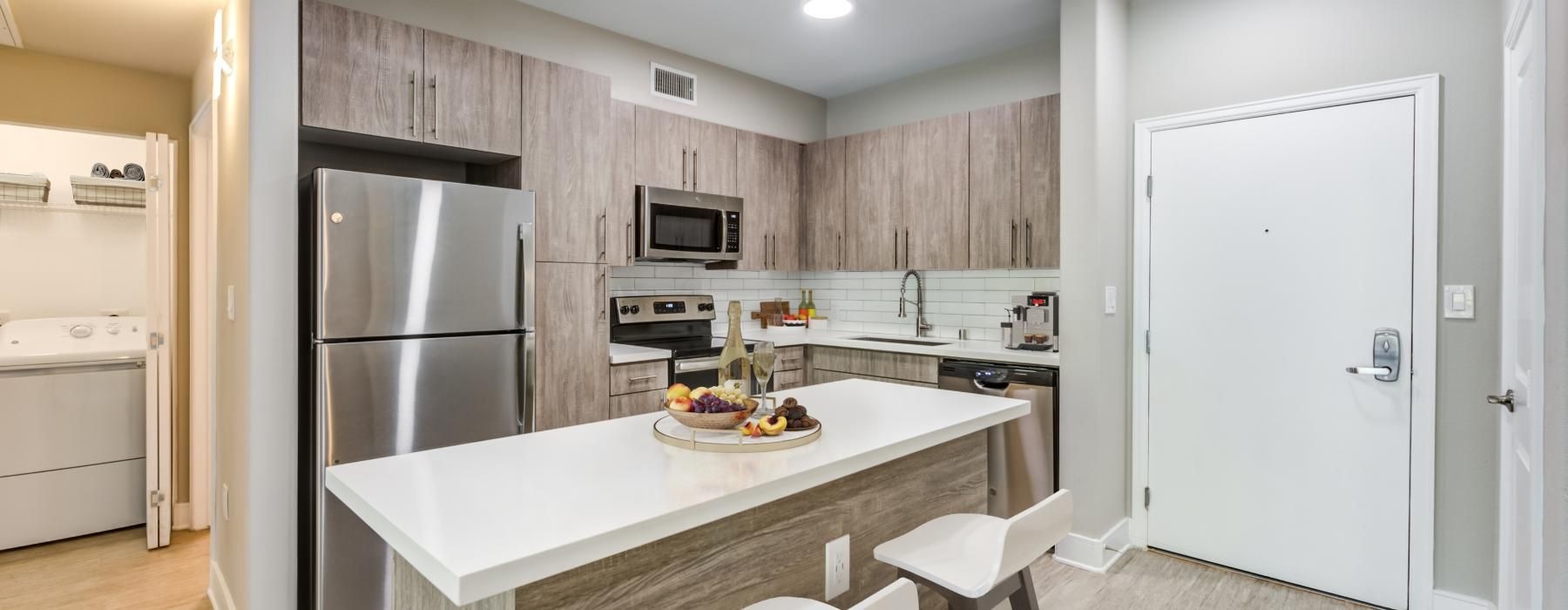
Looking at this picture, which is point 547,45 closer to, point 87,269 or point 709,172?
point 709,172

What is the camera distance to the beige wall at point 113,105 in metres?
3.27

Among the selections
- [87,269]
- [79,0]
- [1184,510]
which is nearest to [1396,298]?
[1184,510]

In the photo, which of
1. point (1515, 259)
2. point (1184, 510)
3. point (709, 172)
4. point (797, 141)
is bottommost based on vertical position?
point (1184, 510)

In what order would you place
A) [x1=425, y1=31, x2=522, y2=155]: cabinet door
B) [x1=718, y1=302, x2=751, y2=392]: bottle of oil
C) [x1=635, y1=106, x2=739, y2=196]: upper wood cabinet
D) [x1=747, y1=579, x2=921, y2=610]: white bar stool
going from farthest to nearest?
[x1=635, y1=106, x2=739, y2=196]: upper wood cabinet → [x1=425, y1=31, x2=522, y2=155]: cabinet door → [x1=718, y1=302, x2=751, y2=392]: bottle of oil → [x1=747, y1=579, x2=921, y2=610]: white bar stool

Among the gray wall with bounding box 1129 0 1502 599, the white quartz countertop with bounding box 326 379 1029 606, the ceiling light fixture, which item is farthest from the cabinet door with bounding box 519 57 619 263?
the gray wall with bounding box 1129 0 1502 599

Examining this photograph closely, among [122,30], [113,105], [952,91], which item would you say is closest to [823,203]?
[952,91]

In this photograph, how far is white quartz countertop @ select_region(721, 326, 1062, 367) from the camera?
10.5 ft

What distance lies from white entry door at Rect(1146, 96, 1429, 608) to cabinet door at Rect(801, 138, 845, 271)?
1.83 meters

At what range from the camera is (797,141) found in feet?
15.1

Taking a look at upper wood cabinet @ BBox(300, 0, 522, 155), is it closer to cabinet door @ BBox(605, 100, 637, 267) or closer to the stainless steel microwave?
cabinet door @ BBox(605, 100, 637, 267)

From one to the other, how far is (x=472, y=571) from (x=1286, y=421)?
10.2 feet

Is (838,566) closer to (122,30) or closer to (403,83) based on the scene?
(403,83)

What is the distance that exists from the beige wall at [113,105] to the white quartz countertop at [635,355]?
7.74ft

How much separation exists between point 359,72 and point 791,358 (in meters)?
2.52
